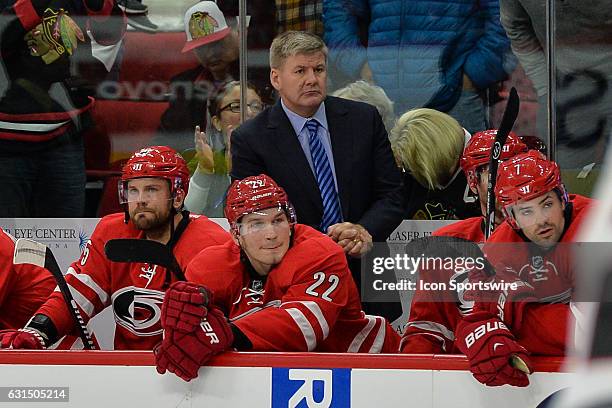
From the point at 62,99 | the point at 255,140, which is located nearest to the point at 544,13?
the point at 255,140

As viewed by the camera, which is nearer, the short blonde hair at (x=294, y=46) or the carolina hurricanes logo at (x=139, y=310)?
the carolina hurricanes logo at (x=139, y=310)

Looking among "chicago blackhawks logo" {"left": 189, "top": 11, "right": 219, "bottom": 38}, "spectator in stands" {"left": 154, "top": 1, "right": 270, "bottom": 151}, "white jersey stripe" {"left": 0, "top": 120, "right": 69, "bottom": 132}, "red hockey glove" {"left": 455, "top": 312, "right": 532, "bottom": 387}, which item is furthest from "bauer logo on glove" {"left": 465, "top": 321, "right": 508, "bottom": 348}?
"white jersey stripe" {"left": 0, "top": 120, "right": 69, "bottom": 132}

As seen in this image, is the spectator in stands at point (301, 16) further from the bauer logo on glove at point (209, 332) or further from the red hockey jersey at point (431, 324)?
the bauer logo on glove at point (209, 332)

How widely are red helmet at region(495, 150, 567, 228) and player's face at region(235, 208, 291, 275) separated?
57cm

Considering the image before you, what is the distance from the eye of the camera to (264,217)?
303cm

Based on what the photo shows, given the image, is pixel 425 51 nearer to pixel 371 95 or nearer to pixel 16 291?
pixel 371 95

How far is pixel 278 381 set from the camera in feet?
8.74

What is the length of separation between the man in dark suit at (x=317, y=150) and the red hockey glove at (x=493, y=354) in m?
0.98

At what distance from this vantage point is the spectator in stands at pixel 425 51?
4145 mm

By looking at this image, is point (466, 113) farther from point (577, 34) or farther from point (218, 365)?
point (218, 365)

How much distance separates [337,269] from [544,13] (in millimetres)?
1514

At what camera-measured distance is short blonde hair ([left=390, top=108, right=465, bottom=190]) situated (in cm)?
419

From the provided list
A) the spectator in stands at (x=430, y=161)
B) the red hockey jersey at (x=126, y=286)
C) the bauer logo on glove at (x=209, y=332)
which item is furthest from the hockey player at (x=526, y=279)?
the spectator in stands at (x=430, y=161)

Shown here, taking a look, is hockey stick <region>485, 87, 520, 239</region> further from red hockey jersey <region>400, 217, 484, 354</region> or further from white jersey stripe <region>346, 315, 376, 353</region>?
white jersey stripe <region>346, 315, 376, 353</region>
